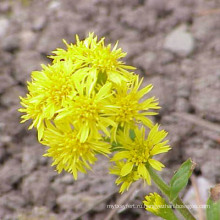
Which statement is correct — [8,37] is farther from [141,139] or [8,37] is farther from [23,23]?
[141,139]

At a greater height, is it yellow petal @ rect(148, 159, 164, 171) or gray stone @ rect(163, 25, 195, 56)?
gray stone @ rect(163, 25, 195, 56)

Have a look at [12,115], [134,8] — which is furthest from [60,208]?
[134,8]

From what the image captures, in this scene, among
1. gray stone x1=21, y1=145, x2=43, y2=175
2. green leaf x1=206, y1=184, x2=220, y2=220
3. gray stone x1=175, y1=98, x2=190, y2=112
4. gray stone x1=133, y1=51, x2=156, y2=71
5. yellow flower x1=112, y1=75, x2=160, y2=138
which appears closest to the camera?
yellow flower x1=112, y1=75, x2=160, y2=138

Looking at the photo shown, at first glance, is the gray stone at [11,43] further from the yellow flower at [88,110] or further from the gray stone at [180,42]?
the yellow flower at [88,110]

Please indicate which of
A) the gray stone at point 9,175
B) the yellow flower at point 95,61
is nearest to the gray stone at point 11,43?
the gray stone at point 9,175

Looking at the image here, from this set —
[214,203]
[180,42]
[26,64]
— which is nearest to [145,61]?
[180,42]

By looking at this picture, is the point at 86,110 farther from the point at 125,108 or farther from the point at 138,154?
the point at 138,154

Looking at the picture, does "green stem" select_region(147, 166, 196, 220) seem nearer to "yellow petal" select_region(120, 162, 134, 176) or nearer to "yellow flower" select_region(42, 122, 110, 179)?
"yellow petal" select_region(120, 162, 134, 176)

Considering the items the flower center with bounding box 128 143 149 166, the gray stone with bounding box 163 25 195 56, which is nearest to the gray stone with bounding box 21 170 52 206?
the flower center with bounding box 128 143 149 166
